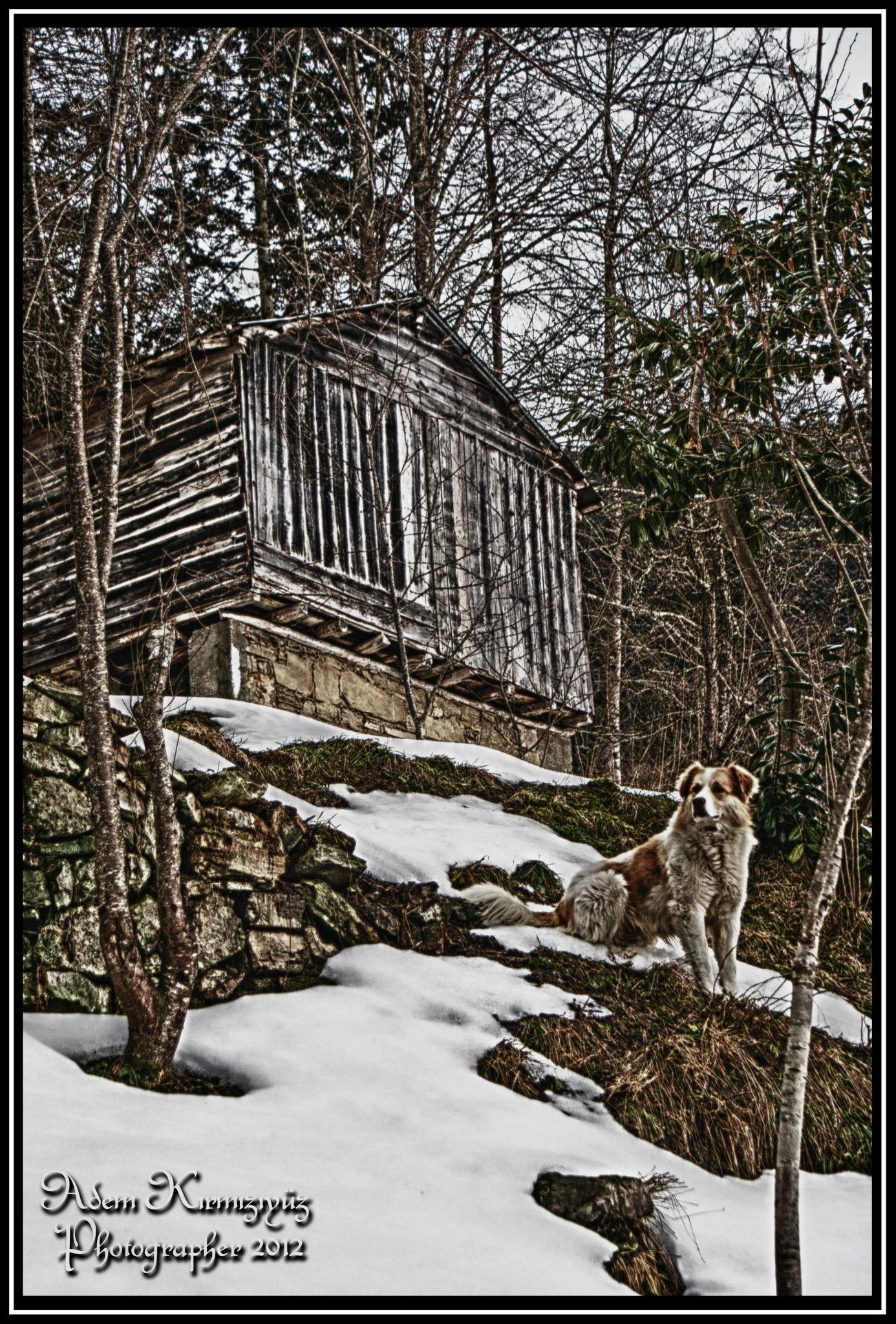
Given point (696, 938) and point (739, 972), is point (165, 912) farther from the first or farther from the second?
point (739, 972)

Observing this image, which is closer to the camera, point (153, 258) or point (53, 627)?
point (153, 258)

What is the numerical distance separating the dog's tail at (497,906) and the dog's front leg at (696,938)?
32.8 inches

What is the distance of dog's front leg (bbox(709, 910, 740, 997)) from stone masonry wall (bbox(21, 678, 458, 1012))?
5.15ft

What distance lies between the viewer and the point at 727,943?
6.65m

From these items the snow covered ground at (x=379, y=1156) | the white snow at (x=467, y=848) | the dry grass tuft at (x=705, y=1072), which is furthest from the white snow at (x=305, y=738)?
the dry grass tuft at (x=705, y=1072)

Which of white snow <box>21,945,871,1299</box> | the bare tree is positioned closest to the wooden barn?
the bare tree

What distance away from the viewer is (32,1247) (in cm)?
375

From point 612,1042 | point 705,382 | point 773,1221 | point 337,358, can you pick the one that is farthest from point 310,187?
point 773,1221

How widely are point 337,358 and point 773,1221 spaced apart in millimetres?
9593

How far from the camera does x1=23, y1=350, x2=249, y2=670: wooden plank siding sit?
11086 mm

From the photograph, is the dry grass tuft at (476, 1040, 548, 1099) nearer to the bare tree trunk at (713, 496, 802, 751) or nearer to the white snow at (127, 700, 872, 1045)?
the white snow at (127, 700, 872, 1045)

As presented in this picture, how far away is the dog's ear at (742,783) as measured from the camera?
22.2ft

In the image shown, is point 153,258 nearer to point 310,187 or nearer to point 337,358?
point 337,358

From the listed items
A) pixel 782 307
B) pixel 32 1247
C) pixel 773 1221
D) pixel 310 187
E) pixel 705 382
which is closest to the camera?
pixel 32 1247
